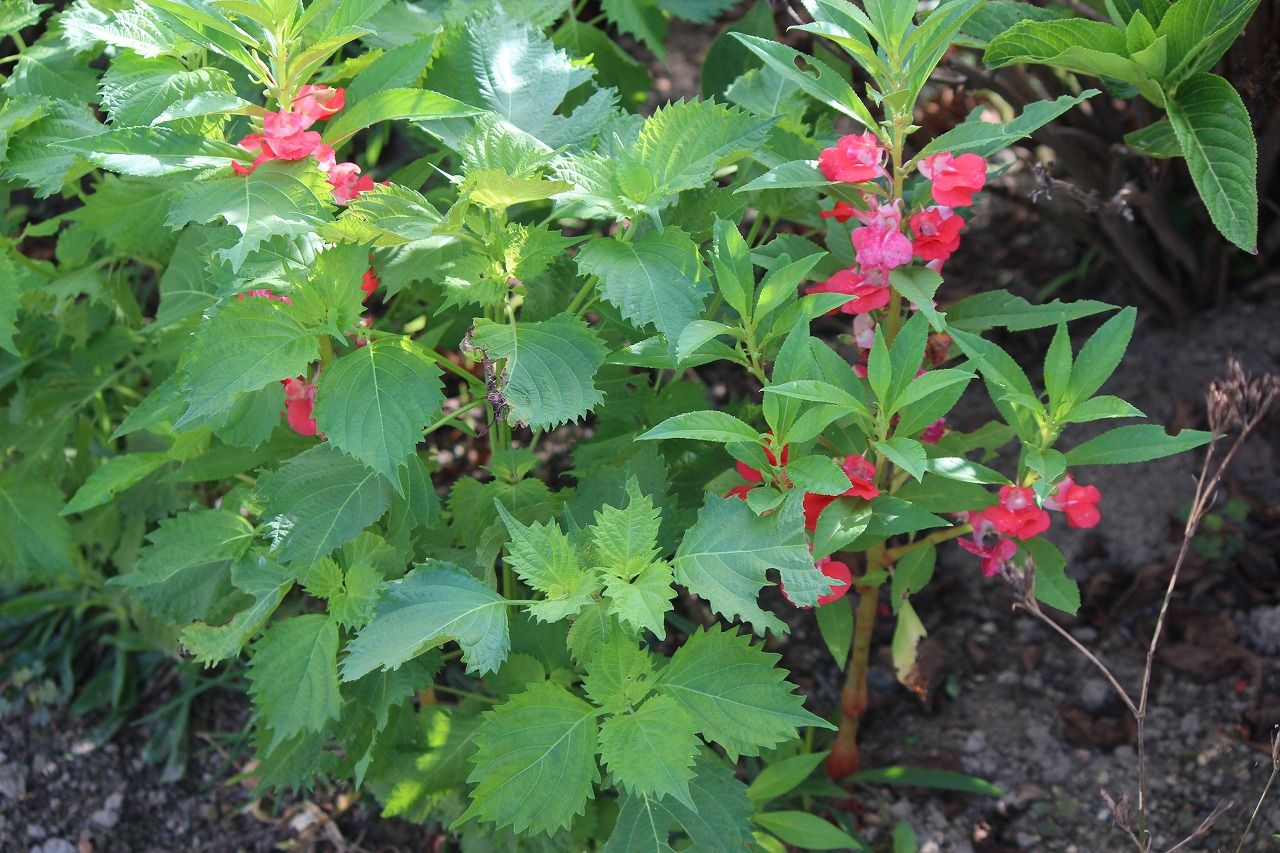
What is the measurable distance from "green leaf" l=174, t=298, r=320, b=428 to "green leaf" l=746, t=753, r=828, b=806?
93cm

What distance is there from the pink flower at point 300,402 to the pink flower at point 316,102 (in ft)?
1.14

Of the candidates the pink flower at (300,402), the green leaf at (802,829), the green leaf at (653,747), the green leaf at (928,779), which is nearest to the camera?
the green leaf at (653,747)

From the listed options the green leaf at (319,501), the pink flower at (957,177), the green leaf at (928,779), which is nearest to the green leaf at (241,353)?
the green leaf at (319,501)

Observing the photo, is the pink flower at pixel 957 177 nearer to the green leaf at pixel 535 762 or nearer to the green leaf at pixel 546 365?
the green leaf at pixel 546 365

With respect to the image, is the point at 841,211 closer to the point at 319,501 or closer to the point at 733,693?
the point at 733,693

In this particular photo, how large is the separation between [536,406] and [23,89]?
1.06 meters

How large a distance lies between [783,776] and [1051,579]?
1.67ft

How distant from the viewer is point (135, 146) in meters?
1.45

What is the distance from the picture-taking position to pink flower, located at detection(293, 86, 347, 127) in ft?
5.14

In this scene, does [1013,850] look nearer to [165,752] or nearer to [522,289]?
[522,289]

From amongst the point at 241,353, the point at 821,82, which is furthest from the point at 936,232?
the point at 241,353

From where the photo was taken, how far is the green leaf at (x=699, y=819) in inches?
60.5

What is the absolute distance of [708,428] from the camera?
4.71 ft

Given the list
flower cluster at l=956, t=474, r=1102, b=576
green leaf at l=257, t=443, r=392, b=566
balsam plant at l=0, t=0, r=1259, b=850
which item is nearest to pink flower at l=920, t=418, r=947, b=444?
balsam plant at l=0, t=0, r=1259, b=850
